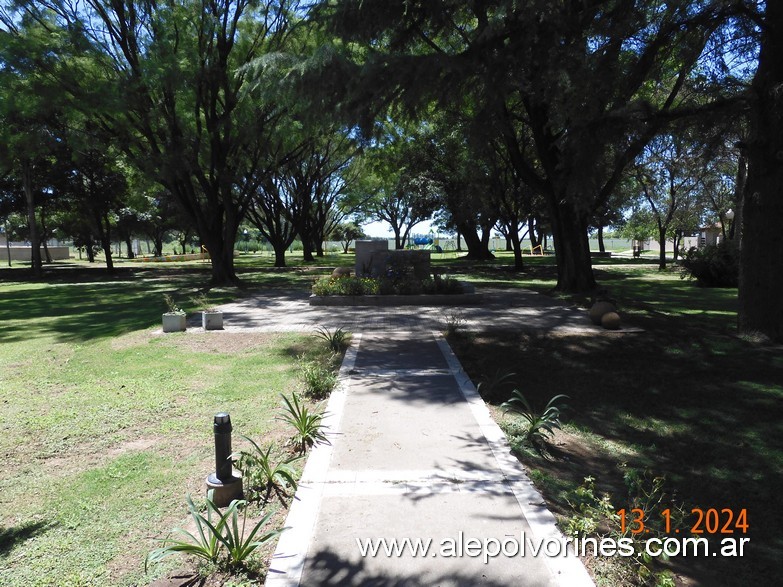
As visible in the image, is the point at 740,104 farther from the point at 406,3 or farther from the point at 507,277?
the point at 507,277

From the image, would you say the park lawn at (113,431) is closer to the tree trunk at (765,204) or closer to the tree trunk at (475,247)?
the tree trunk at (765,204)

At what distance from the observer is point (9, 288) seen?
877 inches

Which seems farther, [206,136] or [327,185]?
[327,185]

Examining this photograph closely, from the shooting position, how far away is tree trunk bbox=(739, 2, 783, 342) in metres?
8.47

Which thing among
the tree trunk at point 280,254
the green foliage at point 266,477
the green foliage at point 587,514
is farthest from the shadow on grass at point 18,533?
the tree trunk at point 280,254

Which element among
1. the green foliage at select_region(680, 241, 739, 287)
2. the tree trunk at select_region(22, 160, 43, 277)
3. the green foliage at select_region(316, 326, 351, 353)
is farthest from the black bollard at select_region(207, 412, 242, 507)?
the tree trunk at select_region(22, 160, 43, 277)

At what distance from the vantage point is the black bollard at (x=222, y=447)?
3812 millimetres

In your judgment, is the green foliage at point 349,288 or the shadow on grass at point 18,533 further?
the green foliage at point 349,288

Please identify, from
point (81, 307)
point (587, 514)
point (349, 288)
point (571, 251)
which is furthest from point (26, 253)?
point (587, 514)

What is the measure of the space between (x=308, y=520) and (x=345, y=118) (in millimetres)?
6940

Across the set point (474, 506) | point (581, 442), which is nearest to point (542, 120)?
point (581, 442)

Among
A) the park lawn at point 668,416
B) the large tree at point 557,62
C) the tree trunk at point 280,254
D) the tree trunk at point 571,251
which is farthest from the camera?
the tree trunk at point 280,254
